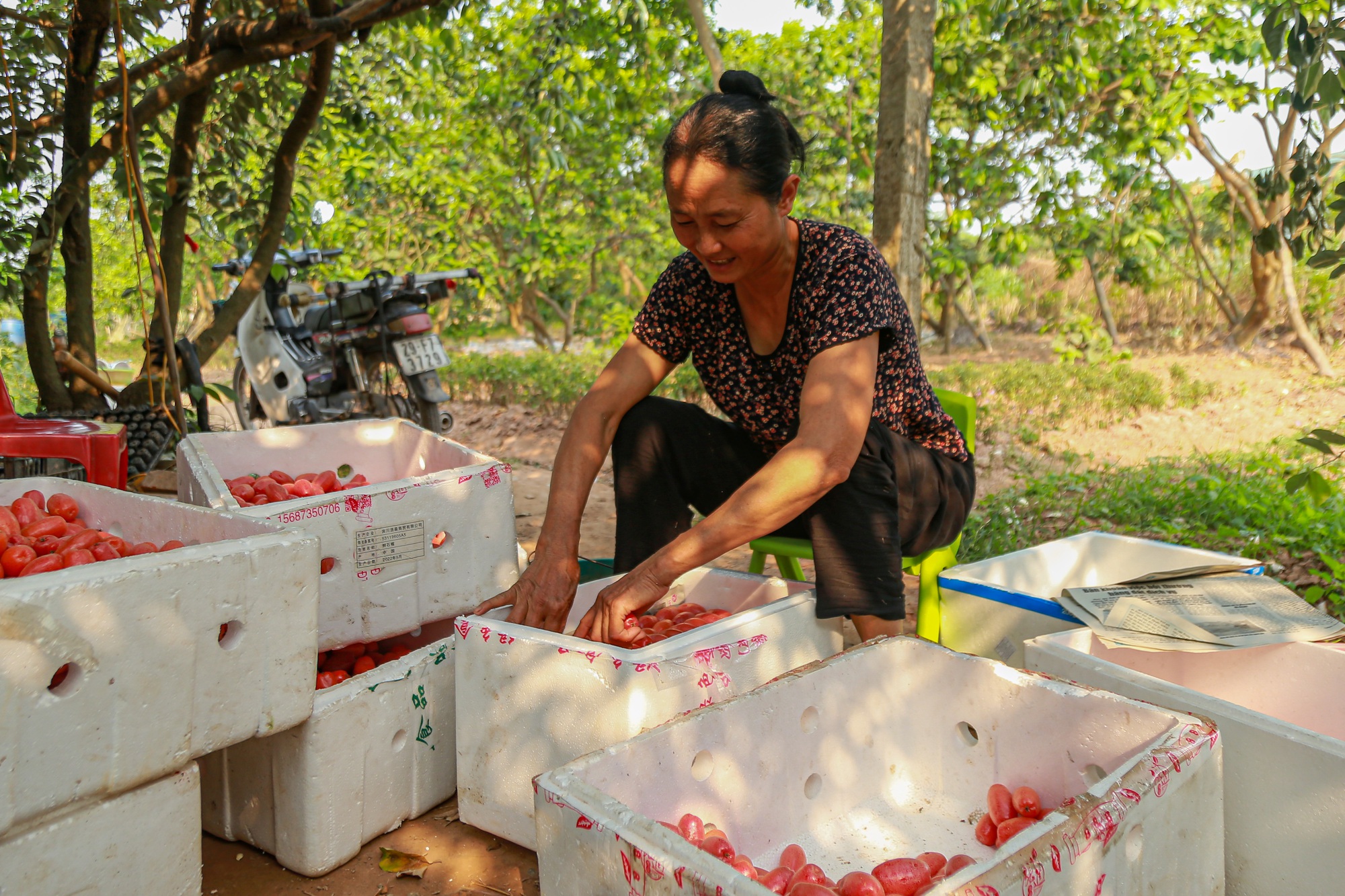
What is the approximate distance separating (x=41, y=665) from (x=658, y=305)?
1467 millimetres

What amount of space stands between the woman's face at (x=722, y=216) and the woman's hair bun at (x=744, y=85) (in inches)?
7.5

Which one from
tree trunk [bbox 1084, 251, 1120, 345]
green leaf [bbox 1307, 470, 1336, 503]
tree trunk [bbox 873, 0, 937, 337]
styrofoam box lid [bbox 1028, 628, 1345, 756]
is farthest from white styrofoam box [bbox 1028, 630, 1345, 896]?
tree trunk [bbox 1084, 251, 1120, 345]

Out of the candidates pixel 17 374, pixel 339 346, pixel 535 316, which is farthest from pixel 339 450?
pixel 17 374

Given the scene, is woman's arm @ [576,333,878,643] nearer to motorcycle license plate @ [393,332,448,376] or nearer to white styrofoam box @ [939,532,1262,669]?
white styrofoam box @ [939,532,1262,669]

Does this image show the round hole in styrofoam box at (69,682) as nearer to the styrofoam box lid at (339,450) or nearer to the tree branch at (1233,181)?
the styrofoam box lid at (339,450)

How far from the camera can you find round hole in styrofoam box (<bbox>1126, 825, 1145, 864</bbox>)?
1052 mm

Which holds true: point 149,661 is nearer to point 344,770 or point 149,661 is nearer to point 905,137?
point 344,770

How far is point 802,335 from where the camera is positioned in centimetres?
205

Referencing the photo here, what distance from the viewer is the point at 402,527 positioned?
1.92 m

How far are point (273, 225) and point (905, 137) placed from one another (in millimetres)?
2732

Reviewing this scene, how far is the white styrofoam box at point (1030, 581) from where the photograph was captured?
1.86 meters

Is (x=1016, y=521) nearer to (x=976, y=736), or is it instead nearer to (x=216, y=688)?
(x=976, y=736)

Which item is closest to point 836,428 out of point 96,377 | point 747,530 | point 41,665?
point 747,530

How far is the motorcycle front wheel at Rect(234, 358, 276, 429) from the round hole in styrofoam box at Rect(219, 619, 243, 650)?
456cm
